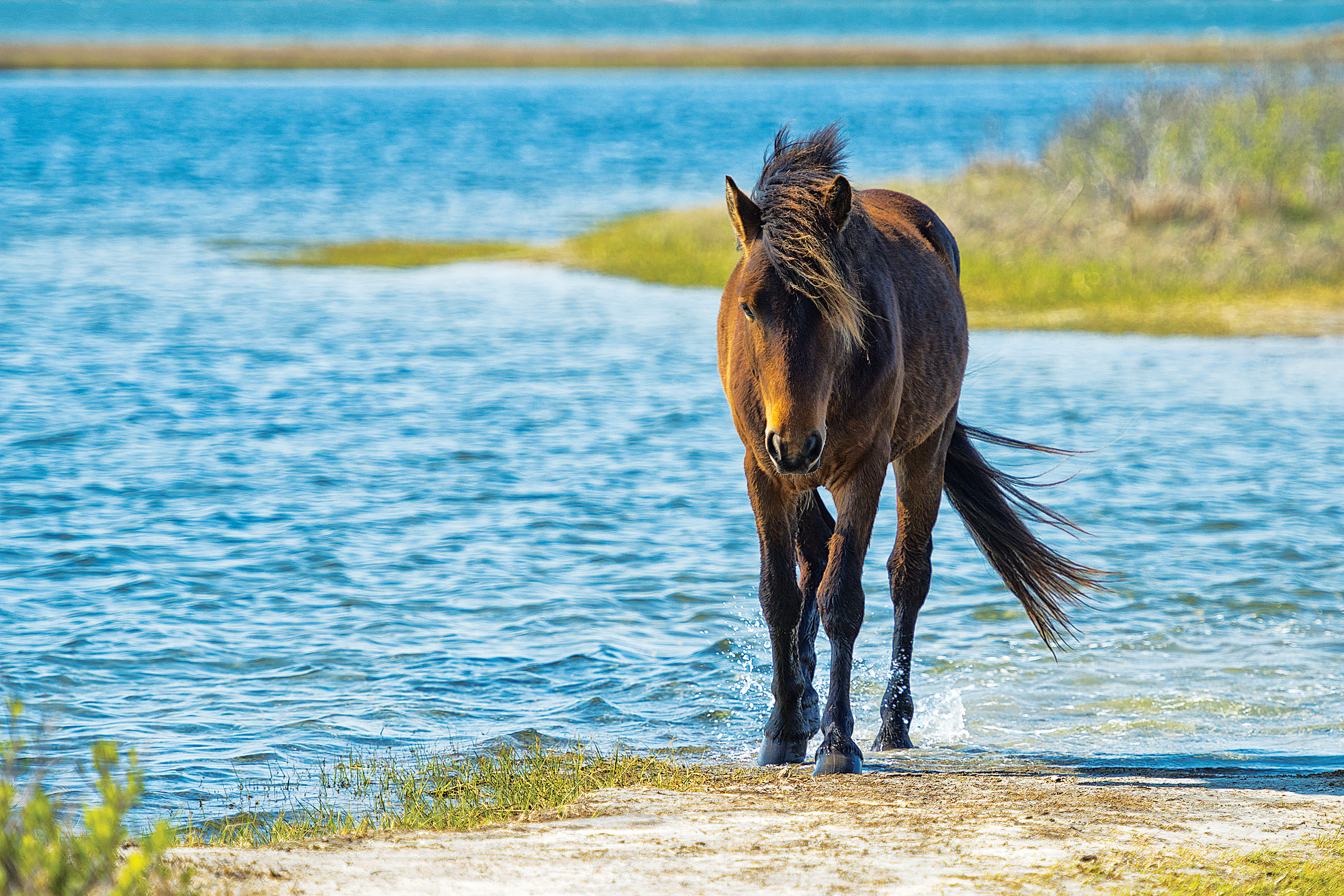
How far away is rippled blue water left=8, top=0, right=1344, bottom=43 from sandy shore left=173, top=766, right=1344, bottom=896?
129260 mm

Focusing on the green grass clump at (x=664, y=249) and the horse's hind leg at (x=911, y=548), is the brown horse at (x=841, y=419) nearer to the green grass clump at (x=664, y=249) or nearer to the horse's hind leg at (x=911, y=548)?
the horse's hind leg at (x=911, y=548)

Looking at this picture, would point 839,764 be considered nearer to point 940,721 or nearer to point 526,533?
point 940,721

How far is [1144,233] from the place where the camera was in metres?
19.5

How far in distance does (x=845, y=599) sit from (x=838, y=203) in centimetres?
143

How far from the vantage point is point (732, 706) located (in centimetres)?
638

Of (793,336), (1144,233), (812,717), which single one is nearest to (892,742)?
(812,717)

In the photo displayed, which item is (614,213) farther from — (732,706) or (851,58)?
(851,58)

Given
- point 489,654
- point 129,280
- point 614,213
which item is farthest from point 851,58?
point 489,654

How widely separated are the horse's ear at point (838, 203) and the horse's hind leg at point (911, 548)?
1.44 meters

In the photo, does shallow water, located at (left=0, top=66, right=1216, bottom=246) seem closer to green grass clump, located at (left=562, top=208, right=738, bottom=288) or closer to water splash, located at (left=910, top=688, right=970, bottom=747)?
green grass clump, located at (left=562, top=208, right=738, bottom=288)

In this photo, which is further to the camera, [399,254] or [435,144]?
[435,144]

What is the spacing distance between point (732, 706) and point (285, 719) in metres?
2.00

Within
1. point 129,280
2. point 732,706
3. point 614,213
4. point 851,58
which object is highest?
point 851,58

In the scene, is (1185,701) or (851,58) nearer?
(1185,701)
